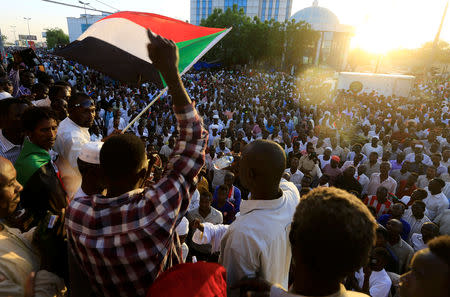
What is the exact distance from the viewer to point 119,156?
1169 millimetres

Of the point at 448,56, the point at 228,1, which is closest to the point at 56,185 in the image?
the point at 448,56

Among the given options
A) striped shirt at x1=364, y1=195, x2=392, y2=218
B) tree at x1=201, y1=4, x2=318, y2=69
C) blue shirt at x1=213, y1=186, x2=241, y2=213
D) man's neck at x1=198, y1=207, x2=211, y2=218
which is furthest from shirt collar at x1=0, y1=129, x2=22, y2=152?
tree at x1=201, y1=4, x2=318, y2=69

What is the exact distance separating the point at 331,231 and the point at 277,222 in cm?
51

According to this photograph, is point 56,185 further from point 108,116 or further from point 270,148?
point 108,116

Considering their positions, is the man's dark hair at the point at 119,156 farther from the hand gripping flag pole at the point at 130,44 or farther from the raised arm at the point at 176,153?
the hand gripping flag pole at the point at 130,44

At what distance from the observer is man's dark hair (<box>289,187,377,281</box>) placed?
2.95ft

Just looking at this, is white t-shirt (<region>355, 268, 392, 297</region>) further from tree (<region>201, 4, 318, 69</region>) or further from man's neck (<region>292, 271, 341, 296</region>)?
tree (<region>201, 4, 318, 69</region>)

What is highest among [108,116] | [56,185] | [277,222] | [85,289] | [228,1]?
[228,1]

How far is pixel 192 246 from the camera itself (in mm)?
3369

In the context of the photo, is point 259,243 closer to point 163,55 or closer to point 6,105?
point 163,55

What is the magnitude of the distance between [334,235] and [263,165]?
0.61 meters

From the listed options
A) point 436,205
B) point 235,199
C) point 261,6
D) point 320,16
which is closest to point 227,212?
point 235,199

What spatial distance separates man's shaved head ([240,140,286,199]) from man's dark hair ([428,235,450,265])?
0.72 m

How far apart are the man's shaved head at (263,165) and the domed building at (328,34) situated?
4408 cm
